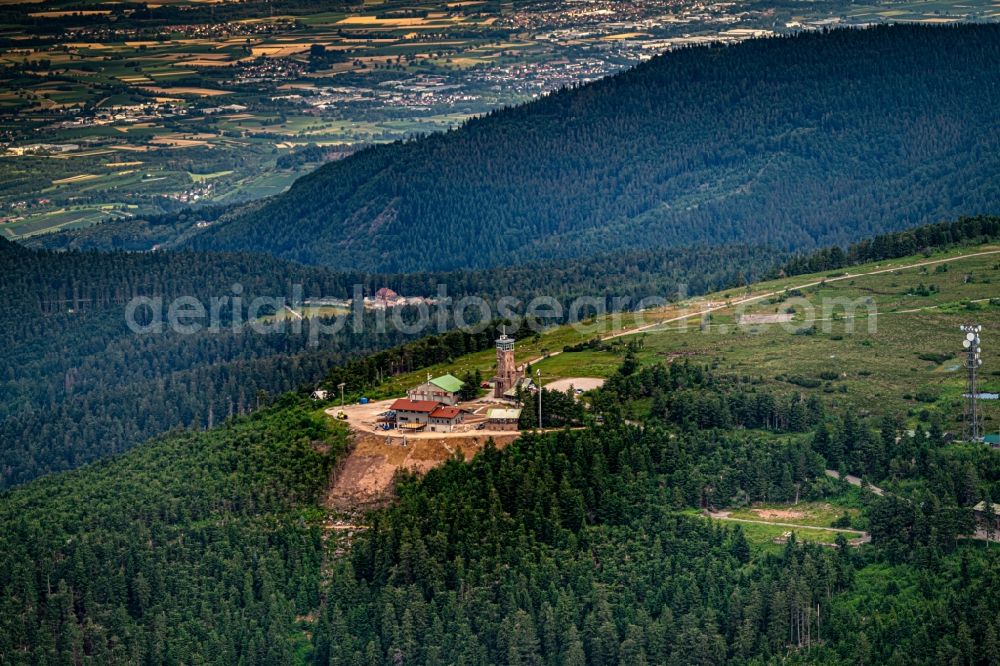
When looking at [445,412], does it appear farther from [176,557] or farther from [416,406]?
[176,557]

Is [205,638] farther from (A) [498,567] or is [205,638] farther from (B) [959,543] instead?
(B) [959,543]

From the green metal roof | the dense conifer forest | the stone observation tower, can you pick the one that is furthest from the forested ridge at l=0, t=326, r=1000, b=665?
the green metal roof

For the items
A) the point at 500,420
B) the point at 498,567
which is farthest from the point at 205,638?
the point at 500,420

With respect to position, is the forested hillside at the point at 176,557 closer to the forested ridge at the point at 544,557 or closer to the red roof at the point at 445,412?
the forested ridge at the point at 544,557

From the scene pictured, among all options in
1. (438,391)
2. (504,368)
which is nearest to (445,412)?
(438,391)

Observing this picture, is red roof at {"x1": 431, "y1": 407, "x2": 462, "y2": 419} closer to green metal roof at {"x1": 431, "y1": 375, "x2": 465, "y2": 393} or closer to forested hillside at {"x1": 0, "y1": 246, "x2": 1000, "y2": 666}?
green metal roof at {"x1": 431, "y1": 375, "x2": 465, "y2": 393}

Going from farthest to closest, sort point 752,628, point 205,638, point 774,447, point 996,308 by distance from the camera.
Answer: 1. point 996,308
2. point 774,447
3. point 205,638
4. point 752,628

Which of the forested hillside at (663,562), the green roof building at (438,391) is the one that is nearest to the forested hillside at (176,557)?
the forested hillside at (663,562)
